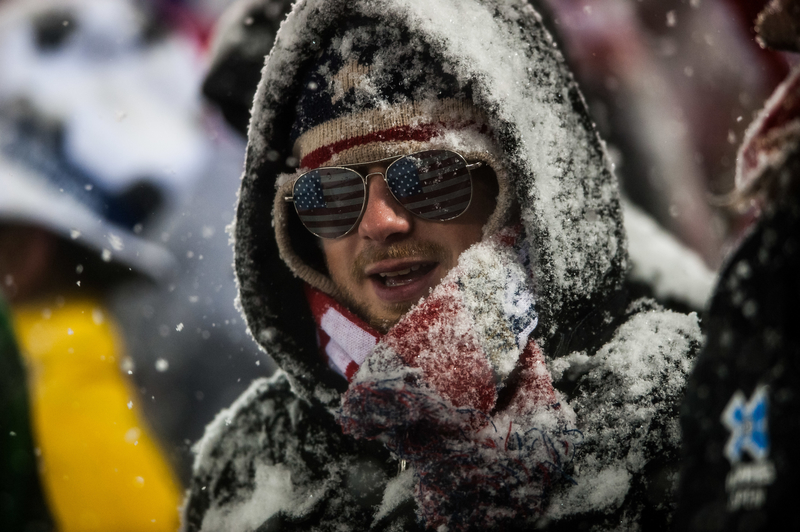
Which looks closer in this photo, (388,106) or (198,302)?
(388,106)

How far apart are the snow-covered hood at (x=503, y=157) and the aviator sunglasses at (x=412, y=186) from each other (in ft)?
0.45

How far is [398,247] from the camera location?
1456 mm

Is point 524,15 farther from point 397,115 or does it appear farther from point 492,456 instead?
point 492,456

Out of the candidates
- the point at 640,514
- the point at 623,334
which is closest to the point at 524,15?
the point at 623,334

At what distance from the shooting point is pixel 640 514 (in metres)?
1.17

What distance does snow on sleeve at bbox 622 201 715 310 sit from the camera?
1934mm

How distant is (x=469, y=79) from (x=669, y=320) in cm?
82

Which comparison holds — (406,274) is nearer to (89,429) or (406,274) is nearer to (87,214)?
(87,214)

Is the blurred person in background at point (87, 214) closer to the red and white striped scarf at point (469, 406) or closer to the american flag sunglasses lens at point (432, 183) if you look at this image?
the american flag sunglasses lens at point (432, 183)

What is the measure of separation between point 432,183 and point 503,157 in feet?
0.66

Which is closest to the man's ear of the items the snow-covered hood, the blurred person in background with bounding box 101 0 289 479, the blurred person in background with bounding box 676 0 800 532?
the blurred person in background with bounding box 101 0 289 479

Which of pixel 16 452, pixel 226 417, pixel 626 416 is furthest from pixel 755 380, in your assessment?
pixel 16 452

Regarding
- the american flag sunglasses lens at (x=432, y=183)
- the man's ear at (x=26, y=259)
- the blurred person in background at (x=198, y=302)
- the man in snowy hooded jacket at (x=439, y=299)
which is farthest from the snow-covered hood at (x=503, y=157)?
the man's ear at (x=26, y=259)

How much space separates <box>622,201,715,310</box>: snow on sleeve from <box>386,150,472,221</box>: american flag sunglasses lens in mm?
923
